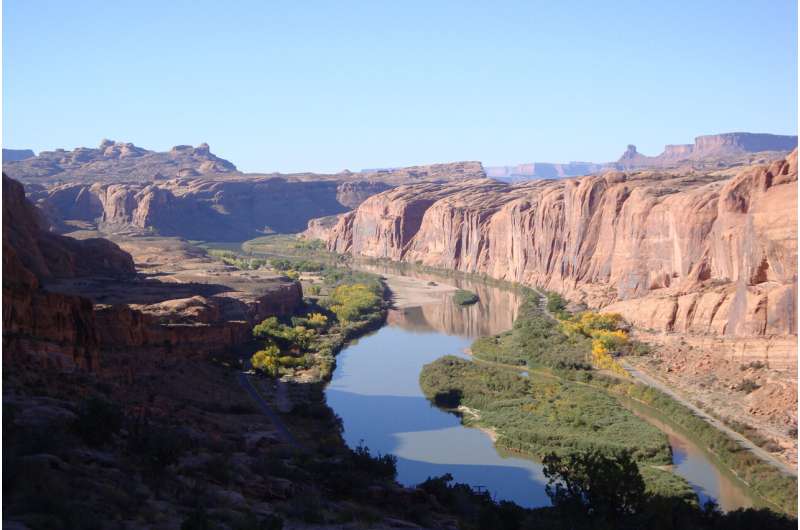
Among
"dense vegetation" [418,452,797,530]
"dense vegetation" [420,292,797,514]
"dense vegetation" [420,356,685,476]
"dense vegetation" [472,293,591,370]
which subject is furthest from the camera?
"dense vegetation" [472,293,591,370]

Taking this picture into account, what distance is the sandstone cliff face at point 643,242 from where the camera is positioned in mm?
39031

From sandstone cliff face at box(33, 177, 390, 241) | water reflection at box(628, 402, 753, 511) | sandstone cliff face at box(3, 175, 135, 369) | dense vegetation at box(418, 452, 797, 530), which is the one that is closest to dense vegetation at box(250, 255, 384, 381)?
sandstone cliff face at box(3, 175, 135, 369)

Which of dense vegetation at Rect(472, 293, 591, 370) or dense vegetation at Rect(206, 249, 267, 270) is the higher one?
dense vegetation at Rect(206, 249, 267, 270)

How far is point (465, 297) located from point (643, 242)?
1837cm

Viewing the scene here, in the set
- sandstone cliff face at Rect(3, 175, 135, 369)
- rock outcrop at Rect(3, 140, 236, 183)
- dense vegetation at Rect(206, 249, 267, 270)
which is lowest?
dense vegetation at Rect(206, 249, 267, 270)

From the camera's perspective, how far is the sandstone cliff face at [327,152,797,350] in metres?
39.0

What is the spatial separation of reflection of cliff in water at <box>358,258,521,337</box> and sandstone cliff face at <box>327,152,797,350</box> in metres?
4.58

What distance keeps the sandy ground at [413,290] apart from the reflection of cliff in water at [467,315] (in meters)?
1.14

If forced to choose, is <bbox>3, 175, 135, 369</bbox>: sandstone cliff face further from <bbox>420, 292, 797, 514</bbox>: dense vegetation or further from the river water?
<bbox>420, 292, 797, 514</bbox>: dense vegetation

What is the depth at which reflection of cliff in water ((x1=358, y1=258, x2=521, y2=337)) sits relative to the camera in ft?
190

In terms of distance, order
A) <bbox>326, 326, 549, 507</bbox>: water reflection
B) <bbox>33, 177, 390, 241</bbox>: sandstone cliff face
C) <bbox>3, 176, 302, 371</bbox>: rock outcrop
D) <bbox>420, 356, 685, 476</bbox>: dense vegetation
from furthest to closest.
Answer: <bbox>33, 177, 390, 241</bbox>: sandstone cliff face, <bbox>420, 356, 685, 476</bbox>: dense vegetation, <bbox>326, 326, 549, 507</bbox>: water reflection, <bbox>3, 176, 302, 371</bbox>: rock outcrop

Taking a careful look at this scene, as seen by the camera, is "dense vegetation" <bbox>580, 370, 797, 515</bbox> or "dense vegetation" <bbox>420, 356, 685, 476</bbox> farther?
"dense vegetation" <bbox>420, 356, 685, 476</bbox>

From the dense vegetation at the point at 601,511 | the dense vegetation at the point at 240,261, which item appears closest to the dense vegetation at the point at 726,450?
the dense vegetation at the point at 601,511

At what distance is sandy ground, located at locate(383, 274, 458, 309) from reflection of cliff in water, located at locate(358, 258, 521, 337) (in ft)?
3.73
